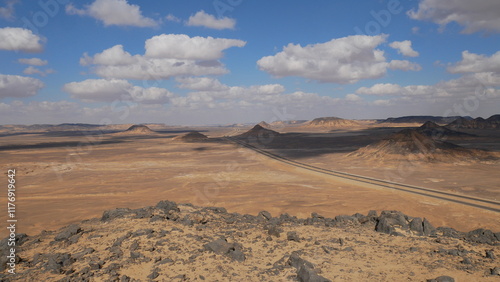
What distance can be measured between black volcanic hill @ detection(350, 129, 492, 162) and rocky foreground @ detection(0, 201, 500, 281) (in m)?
33.1

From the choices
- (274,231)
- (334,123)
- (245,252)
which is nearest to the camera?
(245,252)

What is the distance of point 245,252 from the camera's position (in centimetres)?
976

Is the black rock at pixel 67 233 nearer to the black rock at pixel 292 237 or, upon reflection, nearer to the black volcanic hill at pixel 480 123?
the black rock at pixel 292 237

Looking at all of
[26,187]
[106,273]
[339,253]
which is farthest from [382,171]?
[26,187]

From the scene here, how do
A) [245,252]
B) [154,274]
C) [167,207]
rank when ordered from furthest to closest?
[167,207], [245,252], [154,274]

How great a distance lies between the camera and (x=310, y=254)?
31.9 feet

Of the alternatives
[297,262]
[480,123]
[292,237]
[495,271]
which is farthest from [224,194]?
[480,123]

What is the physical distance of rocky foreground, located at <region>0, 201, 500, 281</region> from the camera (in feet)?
26.9

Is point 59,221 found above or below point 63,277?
below

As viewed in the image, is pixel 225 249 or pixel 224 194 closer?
pixel 225 249

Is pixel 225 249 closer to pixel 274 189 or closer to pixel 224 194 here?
pixel 224 194

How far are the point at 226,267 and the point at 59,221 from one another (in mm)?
12319

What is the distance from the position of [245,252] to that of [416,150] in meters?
41.0

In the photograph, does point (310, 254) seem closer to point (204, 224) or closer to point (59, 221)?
point (204, 224)
